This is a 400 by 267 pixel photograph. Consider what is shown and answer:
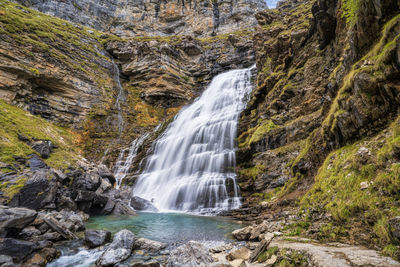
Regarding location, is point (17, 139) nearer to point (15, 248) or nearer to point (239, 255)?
point (15, 248)

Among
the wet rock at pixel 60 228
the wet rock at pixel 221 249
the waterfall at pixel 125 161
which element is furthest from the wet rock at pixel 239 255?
the waterfall at pixel 125 161

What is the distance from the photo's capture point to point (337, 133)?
6.90 meters

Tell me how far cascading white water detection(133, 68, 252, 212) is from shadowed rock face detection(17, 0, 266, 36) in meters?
35.8

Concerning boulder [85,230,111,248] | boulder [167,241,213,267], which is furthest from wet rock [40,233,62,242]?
boulder [167,241,213,267]

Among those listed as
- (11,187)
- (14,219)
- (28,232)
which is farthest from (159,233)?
(11,187)

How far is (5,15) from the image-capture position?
23969 millimetres

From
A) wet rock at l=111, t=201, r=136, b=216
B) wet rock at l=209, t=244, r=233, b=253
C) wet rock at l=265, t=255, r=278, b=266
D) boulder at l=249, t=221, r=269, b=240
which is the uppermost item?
wet rock at l=265, t=255, r=278, b=266

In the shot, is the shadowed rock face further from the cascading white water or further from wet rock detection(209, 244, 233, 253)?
wet rock detection(209, 244, 233, 253)

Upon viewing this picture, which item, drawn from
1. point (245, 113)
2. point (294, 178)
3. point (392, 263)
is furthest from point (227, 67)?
point (392, 263)

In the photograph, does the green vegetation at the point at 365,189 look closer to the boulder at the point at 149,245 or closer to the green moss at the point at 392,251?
the green moss at the point at 392,251

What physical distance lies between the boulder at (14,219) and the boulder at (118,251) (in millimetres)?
2821

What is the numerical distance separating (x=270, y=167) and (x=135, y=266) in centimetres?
Result: 927

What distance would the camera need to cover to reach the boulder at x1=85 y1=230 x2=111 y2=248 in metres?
6.54

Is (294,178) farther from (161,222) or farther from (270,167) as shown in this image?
(161,222)
